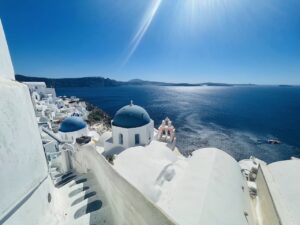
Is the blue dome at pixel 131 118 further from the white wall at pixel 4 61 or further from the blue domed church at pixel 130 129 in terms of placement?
the white wall at pixel 4 61

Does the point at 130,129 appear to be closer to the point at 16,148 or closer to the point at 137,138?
the point at 137,138

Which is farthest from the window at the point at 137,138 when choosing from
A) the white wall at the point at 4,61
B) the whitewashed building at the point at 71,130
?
the white wall at the point at 4,61

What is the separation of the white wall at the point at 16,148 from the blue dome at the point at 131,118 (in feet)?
44.3

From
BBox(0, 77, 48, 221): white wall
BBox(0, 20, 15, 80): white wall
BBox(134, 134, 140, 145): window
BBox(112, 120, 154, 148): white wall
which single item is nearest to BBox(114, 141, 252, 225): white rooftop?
BBox(112, 120, 154, 148): white wall

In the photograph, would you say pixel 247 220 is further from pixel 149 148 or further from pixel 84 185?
pixel 84 185

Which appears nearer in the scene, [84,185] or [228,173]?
[84,185]

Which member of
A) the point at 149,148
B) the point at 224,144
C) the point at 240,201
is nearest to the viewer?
the point at 240,201

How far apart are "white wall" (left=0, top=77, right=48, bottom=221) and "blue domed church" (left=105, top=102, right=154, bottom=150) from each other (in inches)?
528

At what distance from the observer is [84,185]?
1106cm

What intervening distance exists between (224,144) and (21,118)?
38.2m

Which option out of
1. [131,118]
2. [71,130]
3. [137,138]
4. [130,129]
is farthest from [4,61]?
[71,130]

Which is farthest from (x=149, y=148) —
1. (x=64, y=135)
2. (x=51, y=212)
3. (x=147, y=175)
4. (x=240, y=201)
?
(x=64, y=135)

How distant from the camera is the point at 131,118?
695 inches

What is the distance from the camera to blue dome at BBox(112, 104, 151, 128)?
17.5 metres
